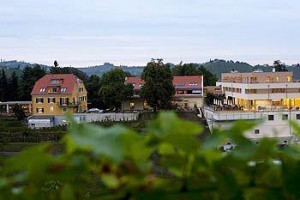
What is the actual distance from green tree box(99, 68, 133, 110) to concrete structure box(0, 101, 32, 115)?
7201 millimetres

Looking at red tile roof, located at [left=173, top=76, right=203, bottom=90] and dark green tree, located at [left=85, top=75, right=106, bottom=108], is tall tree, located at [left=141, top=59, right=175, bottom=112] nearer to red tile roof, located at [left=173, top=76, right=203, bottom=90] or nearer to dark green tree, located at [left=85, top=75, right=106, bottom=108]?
red tile roof, located at [left=173, top=76, right=203, bottom=90]

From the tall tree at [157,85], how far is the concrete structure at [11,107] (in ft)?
39.4

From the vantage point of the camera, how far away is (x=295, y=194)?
0.58m

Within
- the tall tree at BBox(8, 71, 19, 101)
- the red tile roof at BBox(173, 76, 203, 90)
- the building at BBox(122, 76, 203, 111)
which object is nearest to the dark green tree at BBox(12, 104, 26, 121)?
the tall tree at BBox(8, 71, 19, 101)

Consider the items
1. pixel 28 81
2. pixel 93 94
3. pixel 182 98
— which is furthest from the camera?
pixel 93 94

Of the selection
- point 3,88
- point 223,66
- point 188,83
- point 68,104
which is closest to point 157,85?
point 188,83

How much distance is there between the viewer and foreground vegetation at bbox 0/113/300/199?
480 mm

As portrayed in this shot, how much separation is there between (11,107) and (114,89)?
35.4 ft

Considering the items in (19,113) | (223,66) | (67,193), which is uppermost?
(223,66)

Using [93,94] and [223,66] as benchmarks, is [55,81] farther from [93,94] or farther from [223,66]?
[223,66]

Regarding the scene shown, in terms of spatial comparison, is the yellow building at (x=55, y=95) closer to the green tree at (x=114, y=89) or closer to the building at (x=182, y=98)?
the green tree at (x=114, y=89)

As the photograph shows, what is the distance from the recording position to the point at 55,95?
3469 centimetres

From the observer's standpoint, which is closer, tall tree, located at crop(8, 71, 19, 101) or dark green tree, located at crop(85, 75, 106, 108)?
dark green tree, located at crop(85, 75, 106, 108)

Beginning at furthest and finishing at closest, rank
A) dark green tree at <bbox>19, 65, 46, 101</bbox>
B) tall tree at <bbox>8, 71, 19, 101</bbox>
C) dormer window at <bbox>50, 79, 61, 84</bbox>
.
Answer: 1. tall tree at <bbox>8, 71, 19, 101</bbox>
2. dark green tree at <bbox>19, 65, 46, 101</bbox>
3. dormer window at <bbox>50, 79, 61, 84</bbox>
